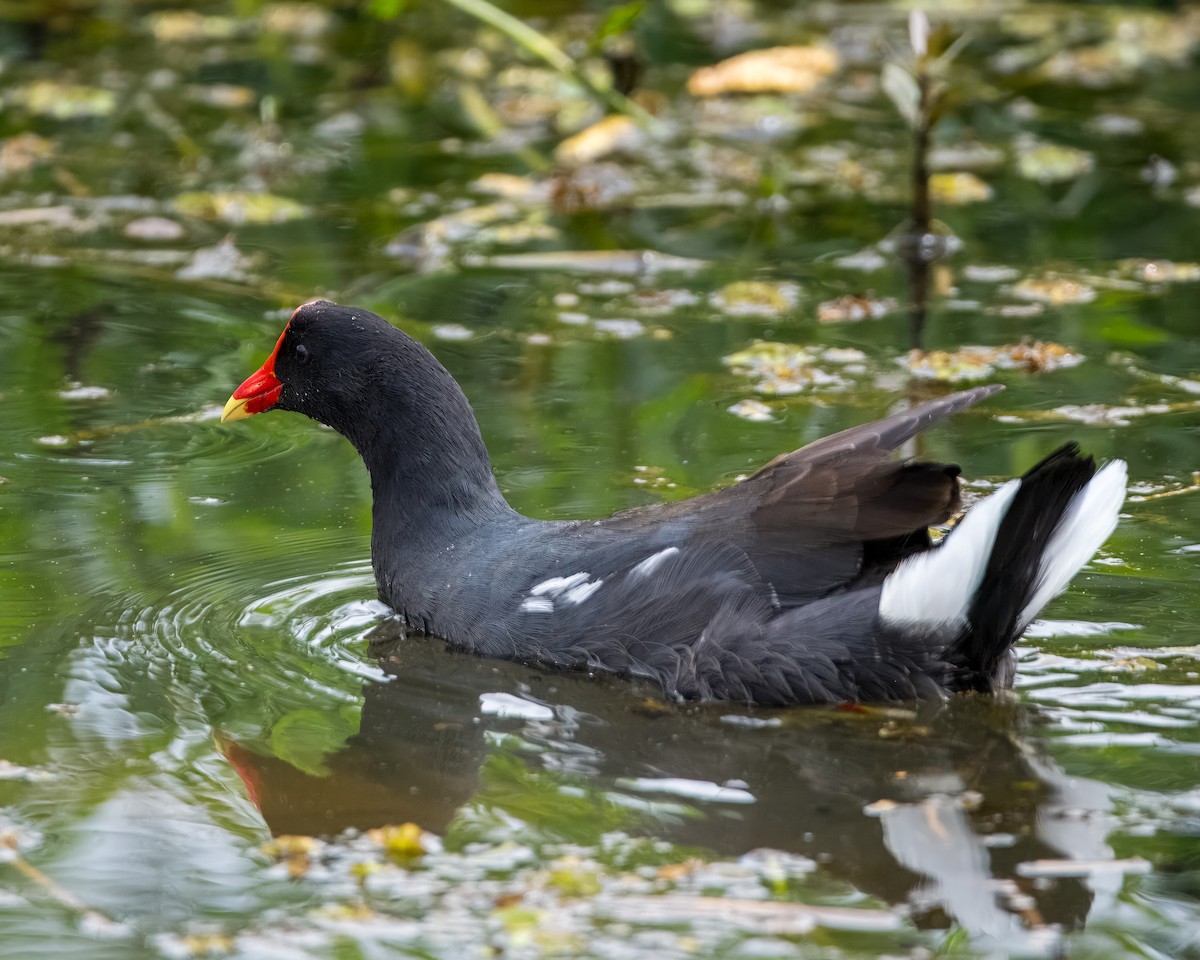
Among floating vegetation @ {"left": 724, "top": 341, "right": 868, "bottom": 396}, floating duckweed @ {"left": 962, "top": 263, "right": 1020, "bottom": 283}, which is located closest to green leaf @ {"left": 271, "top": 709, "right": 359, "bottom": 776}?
floating vegetation @ {"left": 724, "top": 341, "right": 868, "bottom": 396}

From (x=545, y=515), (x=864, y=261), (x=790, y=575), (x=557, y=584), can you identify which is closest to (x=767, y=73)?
(x=864, y=261)

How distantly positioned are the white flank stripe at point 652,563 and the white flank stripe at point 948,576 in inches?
19.1

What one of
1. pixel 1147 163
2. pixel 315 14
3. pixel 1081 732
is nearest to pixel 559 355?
pixel 1081 732

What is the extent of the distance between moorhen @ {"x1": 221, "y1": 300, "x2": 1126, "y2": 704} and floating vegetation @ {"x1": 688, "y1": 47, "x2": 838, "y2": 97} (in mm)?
5766

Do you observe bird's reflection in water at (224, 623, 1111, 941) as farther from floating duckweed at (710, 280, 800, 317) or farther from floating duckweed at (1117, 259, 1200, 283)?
floating duckweed at (1117, 259, 1200, 283)

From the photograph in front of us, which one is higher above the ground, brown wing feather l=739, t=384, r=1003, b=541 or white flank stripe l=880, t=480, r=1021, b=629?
brown wing feather l=739, t=384, r=1003, b=541

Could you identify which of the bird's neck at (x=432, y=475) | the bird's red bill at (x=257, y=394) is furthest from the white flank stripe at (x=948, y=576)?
the bird's red bill at (x=257, y=394)

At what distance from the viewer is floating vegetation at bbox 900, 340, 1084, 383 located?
5.71m

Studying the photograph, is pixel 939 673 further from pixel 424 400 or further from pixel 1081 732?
pixel 424 400

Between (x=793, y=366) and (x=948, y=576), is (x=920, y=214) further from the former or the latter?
(x=948, y=576)

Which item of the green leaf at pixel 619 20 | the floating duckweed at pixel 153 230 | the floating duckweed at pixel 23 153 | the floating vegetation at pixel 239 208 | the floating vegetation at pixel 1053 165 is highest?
the green leaf at pixel 619 20

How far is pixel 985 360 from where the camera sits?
19.0 feet

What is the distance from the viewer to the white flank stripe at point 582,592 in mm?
3906

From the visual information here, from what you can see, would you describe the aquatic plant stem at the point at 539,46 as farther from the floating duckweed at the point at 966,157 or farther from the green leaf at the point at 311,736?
the green leaf at the point at 311,736
